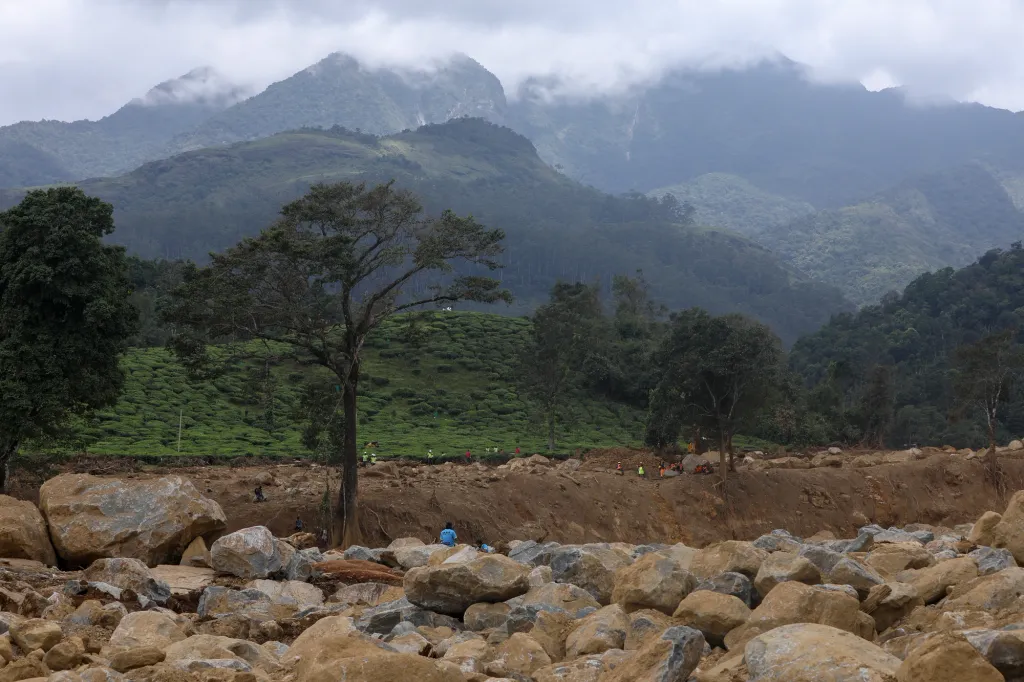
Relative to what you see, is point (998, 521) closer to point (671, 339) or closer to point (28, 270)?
point (28, 270)

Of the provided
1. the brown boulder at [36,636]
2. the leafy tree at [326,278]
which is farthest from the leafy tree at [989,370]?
the brown boulder at [36,636]

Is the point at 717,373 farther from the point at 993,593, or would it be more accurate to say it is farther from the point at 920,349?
the point at 920,349

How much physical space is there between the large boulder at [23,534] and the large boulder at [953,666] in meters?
15.9

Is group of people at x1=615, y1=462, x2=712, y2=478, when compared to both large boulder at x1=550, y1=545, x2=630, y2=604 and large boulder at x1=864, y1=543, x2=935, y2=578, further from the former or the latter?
large boulder at x1=550, y1=545, x2=630, y2=604

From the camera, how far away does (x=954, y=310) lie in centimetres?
11181

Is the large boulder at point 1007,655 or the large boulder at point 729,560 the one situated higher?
the large boulder at point 1007,655

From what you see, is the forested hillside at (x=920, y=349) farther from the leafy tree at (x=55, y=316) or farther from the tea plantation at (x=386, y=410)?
the leafy tree at (x=55, y=316)

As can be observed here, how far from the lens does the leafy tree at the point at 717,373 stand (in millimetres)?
41281

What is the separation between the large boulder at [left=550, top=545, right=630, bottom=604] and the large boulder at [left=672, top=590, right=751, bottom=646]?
326cm

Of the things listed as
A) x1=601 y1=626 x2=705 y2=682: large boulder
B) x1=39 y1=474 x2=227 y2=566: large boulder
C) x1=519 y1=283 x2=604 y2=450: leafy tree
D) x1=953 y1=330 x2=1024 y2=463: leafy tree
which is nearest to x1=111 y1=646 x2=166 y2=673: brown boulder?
x1=601 y1=626 x2=705 y2=682: large boulder

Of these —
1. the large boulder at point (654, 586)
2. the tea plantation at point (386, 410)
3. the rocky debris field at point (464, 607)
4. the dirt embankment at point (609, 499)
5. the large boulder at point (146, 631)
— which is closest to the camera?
the rocky debris field at point (464, 607)

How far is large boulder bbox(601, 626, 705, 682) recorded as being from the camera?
967 cm

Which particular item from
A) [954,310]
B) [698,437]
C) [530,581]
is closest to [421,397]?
[698,437]

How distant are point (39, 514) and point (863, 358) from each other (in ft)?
312
